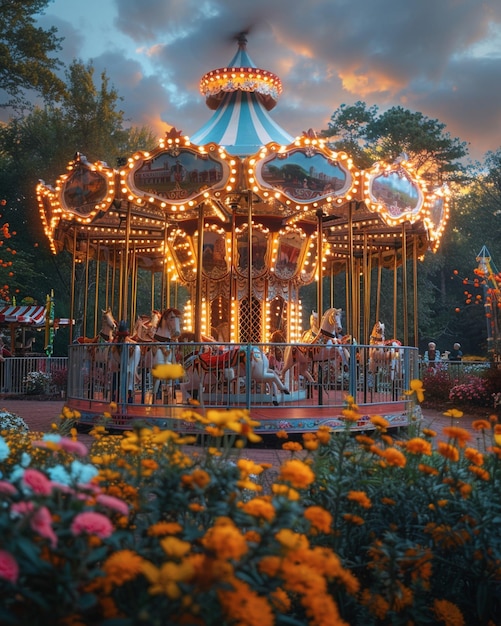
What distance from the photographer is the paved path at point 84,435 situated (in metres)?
8.28

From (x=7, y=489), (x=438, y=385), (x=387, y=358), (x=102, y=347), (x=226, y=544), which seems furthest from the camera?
(x=438, y=385)

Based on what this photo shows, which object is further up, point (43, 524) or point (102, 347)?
point (102, 347)

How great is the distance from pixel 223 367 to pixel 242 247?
487 centimetres

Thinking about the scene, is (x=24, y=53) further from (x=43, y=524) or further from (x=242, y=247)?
(x=43, y=524)

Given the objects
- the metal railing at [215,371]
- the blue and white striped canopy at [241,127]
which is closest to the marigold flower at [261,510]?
the metal railing at [215,371]

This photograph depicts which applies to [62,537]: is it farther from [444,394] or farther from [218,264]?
[444,394]

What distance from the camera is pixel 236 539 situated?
157 cm

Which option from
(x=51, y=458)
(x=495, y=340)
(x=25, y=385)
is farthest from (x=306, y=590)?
(x=25, y=385)

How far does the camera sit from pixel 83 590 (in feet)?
5.93

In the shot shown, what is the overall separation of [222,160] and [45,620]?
32.7 feet

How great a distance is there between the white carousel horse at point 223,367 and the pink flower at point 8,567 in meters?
7.98

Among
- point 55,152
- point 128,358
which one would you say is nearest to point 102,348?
point 128,358

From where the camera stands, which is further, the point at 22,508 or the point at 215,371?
the point at 215,371

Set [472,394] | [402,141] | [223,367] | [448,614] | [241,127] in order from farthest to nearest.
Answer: [402,141]
[472,394]
[241,127]
[223,367]
[448,614]
